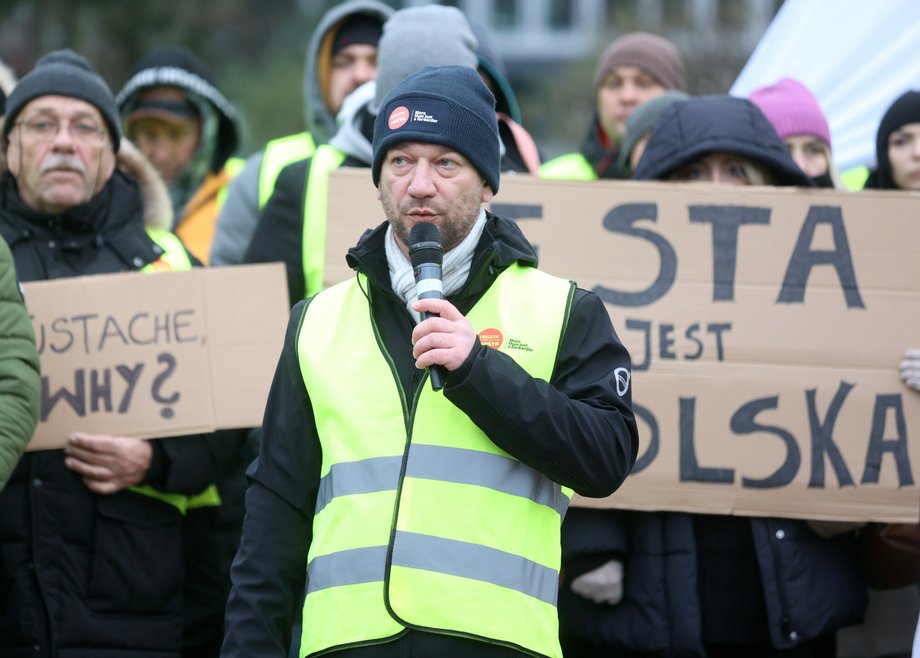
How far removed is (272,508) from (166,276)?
5.07 feet

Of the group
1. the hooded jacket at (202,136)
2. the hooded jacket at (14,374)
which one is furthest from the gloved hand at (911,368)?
the hooded jacket at (202,136)

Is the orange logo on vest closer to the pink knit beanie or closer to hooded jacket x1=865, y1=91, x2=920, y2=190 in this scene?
the pink knit beanie

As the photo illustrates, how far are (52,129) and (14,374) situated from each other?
3.60 ft

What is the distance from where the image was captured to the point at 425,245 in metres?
3.38

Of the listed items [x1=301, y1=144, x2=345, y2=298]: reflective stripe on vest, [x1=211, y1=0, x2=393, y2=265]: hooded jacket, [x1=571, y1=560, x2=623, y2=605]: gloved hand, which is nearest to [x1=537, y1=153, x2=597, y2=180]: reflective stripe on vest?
[x1=211, y1=0, x2=393, y2=265]: hooded jacket

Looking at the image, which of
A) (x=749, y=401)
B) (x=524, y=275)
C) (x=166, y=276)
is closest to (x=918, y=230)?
(x=749, y=401)

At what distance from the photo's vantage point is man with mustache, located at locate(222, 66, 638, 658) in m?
3.35

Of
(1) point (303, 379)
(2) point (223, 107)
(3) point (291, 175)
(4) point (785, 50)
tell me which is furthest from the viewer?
(2) point (223, 107)

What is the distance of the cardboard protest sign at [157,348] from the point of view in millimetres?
4777

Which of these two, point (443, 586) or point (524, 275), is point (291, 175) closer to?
point (524, 275)

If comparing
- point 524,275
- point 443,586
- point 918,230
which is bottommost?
point 443,586

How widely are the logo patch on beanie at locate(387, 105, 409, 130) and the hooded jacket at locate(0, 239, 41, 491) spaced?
4.65 ft

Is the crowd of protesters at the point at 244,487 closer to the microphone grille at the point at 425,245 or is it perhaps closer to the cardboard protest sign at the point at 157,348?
the cardboard protest sign at the point at 157,348

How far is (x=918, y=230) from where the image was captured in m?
4.83
